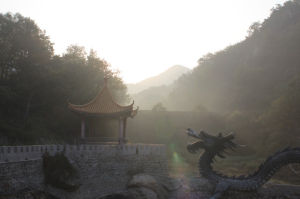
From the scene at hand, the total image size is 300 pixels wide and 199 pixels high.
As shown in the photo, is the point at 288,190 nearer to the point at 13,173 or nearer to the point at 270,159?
the point at 270,159

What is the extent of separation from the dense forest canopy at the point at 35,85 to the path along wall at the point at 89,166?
5.48 meters

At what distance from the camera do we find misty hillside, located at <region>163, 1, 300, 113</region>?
4972cm

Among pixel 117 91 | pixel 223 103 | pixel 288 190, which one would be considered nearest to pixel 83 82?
pixel 117 91

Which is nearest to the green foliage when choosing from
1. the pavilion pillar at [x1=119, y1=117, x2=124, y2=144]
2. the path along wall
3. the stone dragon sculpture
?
the path along wall

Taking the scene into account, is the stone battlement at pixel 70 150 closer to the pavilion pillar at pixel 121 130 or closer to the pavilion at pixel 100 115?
the pavilion pillar at pixel 121 130

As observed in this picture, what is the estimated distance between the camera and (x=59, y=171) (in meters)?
14.3

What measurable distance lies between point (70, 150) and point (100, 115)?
330 cm

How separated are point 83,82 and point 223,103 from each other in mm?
34516

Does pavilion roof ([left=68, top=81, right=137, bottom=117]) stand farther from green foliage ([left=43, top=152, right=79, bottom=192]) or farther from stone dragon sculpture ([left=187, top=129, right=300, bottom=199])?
stone dragon sculpture ([left=187, top=129, right=300, bottom=199])

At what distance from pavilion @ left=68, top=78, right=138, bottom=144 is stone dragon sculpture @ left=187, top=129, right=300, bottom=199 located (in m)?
7.92

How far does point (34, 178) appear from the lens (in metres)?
13.7

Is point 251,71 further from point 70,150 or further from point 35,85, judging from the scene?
point 70,150

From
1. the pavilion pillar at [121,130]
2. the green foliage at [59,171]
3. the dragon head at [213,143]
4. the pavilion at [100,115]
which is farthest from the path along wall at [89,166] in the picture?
the dragon head at [213,143]

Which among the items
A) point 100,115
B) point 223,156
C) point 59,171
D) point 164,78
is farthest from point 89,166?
point 164,78
